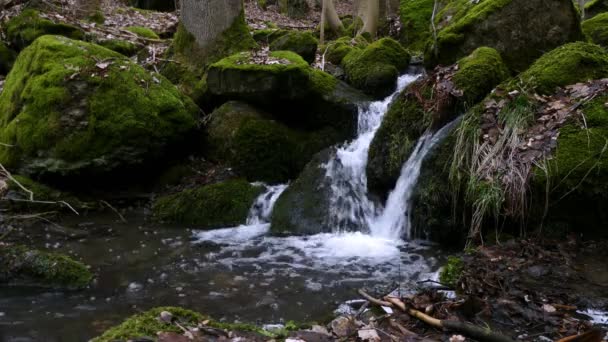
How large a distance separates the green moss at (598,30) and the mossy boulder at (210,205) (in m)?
6.75

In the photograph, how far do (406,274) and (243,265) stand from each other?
1.85 m

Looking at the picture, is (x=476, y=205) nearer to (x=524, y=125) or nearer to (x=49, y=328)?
(x=524, y=125)

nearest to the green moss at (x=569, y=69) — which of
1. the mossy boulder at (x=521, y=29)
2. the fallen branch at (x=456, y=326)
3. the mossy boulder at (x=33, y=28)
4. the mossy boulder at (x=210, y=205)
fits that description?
the mossy boulder at (x=521, y=29)

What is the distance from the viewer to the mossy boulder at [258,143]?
8.86 m

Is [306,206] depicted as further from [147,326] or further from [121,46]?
[121,46]

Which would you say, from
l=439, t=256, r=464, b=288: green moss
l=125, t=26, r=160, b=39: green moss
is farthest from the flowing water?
l=125, t=26, r=160, b=39: green moss

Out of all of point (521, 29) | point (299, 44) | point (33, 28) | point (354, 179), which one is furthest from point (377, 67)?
point (33, 28)

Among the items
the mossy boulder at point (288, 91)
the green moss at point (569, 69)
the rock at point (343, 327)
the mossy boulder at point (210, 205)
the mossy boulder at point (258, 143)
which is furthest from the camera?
the mossy boulder at point (288, 91)

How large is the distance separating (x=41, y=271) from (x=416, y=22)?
486 inches

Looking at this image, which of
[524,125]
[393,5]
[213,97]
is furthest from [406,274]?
[393,5]

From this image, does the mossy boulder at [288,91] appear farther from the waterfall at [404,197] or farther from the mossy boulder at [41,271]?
the mossy boulder at [41,271]

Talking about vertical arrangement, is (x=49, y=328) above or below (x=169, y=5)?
below

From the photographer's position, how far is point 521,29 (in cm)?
829

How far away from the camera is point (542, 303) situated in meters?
4.03
